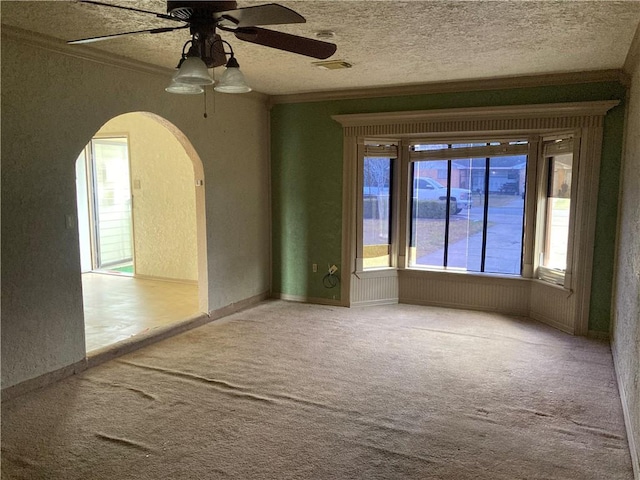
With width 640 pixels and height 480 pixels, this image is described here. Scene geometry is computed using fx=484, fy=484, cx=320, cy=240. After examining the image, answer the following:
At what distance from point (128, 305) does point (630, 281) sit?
487 centimetres

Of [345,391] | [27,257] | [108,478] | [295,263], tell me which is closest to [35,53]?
[27,257]

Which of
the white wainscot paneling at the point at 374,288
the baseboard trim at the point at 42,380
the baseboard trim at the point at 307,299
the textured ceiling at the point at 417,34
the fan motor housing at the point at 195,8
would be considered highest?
the textured ceiling at the point at 417,34

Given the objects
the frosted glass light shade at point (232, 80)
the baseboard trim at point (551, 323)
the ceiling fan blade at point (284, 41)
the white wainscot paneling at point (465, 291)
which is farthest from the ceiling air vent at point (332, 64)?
the baseboard trim at point (551, 323)

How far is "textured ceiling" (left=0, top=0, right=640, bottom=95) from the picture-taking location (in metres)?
2.77

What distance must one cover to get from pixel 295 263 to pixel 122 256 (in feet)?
12.5

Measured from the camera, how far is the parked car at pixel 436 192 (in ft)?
17.8

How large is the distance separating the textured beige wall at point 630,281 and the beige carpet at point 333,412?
174 mm

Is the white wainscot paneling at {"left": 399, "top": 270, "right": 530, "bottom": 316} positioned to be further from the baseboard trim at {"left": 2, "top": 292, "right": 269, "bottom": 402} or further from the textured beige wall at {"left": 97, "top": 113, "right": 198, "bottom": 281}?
the textured beige wall at {"left": 97, "top": 113, "right": 198, "bottom": 281}

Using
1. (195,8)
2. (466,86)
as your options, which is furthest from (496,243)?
(195,8)

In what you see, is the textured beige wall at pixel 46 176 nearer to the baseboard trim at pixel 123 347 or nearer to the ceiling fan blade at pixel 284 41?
the baseboard trim at pixel 123 347

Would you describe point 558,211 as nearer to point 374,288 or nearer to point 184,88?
point 374,288

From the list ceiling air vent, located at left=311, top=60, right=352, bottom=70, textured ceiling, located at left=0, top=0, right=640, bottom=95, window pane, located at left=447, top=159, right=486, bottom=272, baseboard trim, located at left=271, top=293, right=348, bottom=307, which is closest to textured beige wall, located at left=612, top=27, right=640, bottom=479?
textured ceiling, located at left=0, top=0, right=640, bottom=95

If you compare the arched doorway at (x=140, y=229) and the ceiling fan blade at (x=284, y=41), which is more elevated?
the ceiling fan blade at (x=284, y=41)

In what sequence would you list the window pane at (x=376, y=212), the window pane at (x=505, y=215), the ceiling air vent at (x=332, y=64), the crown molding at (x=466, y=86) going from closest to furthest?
the ceiling air vent at (x=332, y=64) < the crown molding at (x=466, y=86) < the window pane at (x=505, y=215) < the window pane at (x=376, y=212)
